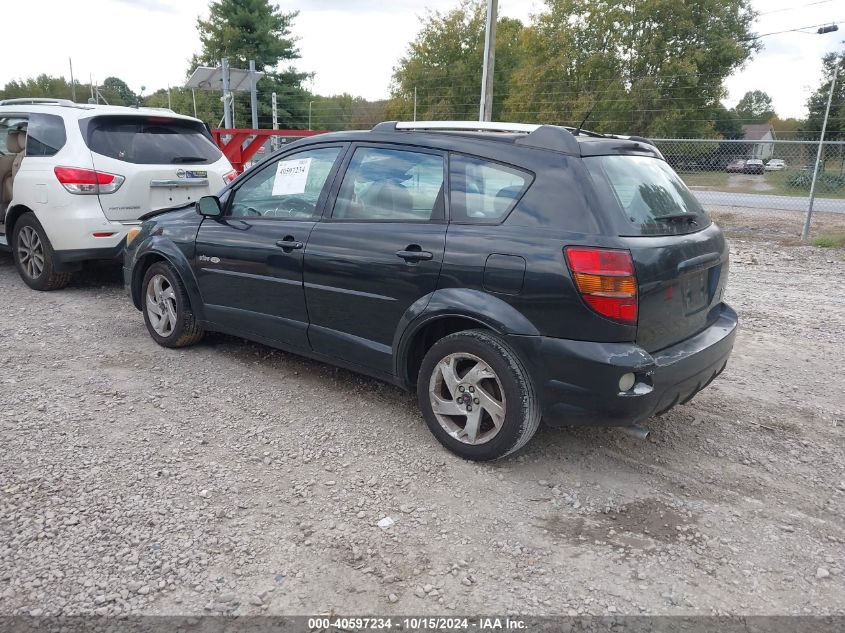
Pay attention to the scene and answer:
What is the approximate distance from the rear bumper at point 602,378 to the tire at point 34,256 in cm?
551

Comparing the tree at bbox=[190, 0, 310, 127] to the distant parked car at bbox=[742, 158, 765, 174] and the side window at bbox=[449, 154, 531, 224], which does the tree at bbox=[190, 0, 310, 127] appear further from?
the side window at bbox=[449, 154, 531, 224]

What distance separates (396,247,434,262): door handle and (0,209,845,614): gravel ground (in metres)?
1.03

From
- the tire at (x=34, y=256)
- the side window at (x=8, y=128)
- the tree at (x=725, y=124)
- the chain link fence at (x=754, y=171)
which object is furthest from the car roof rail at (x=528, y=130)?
the tree at (x=725, y=124)

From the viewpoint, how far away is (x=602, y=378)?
299 cm

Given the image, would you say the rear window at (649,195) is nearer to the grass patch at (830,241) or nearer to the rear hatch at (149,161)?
the rear hatch at (149,161)

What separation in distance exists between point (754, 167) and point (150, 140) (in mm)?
14030

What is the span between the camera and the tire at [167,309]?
4953 mm

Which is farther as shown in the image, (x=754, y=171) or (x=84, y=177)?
(x=754, y=171)

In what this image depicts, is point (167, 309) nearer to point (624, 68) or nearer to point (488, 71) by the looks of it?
point (488, 71)

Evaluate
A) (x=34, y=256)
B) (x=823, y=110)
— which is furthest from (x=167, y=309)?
(x=823, y=110)

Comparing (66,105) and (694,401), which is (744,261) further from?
(66,105)

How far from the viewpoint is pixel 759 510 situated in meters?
3.11

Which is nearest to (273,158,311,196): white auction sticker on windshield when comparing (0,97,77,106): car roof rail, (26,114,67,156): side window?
(26,114,67,156): side window

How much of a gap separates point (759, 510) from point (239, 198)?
3.67m
